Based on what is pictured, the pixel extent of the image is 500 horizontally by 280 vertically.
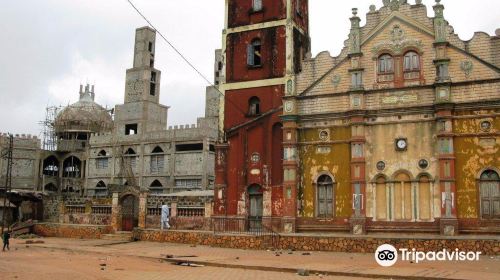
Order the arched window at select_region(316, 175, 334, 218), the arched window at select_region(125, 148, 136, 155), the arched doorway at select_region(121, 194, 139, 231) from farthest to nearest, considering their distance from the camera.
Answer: the arched window at select_region(125, 148, 136, 155), the arched doorway at select_region(121, 194, 139, 231), the arched window at select_region(316, 175, 334, 218)

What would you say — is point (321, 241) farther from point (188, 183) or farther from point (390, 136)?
point (188, 183)

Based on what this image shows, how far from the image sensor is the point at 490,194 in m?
23.4

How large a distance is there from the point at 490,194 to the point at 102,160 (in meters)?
44.9

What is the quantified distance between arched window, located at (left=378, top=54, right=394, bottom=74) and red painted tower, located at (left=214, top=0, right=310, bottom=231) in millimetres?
4552

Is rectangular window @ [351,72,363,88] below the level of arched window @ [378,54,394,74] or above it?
below

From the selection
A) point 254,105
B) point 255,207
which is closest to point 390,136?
point 255,207

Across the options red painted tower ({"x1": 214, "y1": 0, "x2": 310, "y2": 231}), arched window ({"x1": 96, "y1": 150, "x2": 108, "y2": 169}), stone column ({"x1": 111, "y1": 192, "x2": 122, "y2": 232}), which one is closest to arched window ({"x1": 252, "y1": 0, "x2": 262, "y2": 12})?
red painted tower ({"x1": 214, "y1": 0, "x2": 310, "y2": 231})

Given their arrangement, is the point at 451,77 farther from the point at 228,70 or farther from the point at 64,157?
the point at 64,157

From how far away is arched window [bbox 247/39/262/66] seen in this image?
30767mm

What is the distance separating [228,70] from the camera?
102ft

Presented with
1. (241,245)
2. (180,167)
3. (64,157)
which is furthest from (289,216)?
(64,157)

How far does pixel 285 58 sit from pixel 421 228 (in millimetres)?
11594

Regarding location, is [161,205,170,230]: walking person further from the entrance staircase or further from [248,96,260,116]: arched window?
[248,96,260,116]: arched window

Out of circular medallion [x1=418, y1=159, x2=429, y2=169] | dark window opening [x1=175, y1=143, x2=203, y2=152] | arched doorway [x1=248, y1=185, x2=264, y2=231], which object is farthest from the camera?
dark window opening [x1=175, y1=143, x2=203, y2=152]
